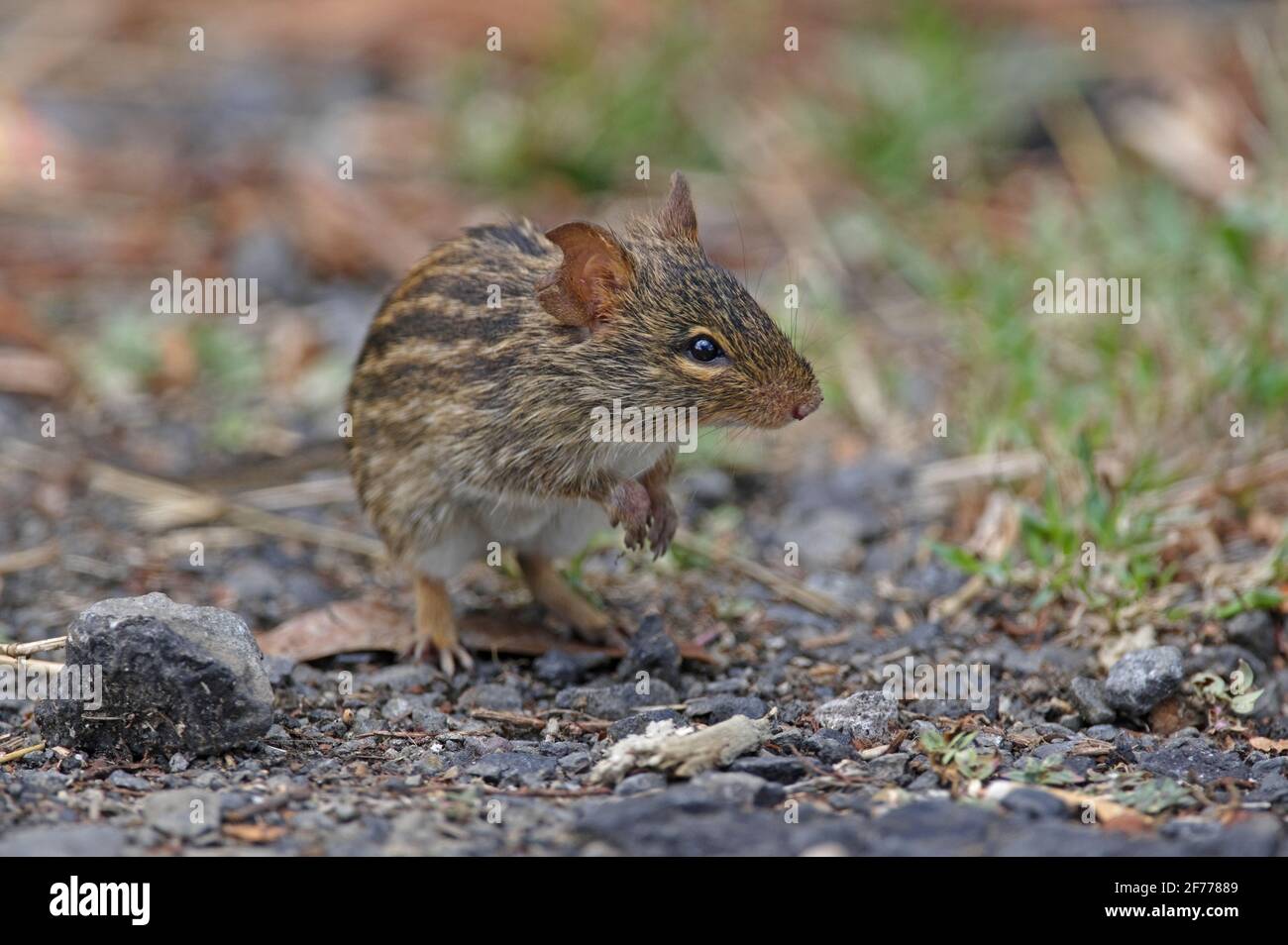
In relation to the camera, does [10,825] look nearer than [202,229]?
Yes

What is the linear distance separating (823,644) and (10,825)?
2.95m

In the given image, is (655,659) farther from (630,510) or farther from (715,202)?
(715,202)

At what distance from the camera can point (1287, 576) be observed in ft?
18.7

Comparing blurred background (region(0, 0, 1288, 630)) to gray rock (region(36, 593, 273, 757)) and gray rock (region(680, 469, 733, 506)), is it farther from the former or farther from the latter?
gray rock (region(36, 593, 273, 757))

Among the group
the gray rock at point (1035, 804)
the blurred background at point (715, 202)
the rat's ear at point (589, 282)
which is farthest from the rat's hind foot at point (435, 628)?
the gray rock at point (1035, 804)

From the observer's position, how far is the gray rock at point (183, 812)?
4.04 m

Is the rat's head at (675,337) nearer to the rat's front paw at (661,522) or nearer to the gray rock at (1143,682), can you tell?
the rat's front paw at (661,522)

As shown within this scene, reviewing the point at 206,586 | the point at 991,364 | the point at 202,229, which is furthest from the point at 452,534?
the point at 202,229

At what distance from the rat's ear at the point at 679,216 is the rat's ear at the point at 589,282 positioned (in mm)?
352

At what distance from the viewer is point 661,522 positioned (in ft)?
18.2

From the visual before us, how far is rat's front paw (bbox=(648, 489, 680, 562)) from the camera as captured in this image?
5.55 meters

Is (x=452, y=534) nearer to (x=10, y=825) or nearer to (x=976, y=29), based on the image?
(x=10, y=825)

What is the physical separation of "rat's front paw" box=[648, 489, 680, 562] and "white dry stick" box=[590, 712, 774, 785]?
1110 mm
